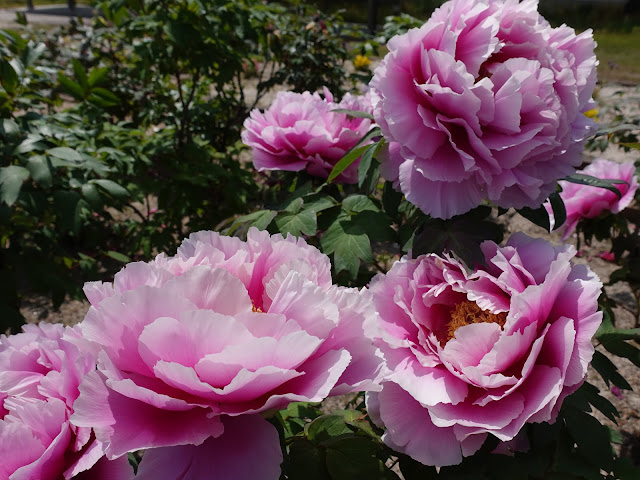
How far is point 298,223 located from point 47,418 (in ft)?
1.49

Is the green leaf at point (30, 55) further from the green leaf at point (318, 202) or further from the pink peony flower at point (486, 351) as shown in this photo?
the pink peony flower at point (486, 351)

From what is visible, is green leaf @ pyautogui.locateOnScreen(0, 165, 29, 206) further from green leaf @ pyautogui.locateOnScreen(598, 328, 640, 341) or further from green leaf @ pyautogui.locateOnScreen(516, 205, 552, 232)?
green leaf @ pyautogui.locateOnScreen(598, 328, 640, 341)

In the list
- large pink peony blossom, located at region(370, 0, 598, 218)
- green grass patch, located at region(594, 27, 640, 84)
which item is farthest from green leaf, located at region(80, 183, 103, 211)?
green grass patch, located at region(594, 27, 640, 84)

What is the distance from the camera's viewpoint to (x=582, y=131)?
0.70 metres

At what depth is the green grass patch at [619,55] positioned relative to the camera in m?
9.13

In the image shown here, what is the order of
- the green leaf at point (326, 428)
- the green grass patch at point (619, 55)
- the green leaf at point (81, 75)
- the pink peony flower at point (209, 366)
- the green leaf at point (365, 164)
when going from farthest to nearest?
the green grass patch at point (619, 55)
the green leaf at point (81, 75)
the green leaf at point (365, 164)
the green leaf at point (326, 428)
the pink peony flower at point (209, 366)

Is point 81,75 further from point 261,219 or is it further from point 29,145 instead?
point 261,219

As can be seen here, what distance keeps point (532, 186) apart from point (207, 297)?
42cm

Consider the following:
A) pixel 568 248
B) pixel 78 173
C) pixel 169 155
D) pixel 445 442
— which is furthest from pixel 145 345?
pixel 169 155

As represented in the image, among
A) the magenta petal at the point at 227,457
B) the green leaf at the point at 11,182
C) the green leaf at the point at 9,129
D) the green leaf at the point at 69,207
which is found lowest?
the green leaf at the point at 69,207

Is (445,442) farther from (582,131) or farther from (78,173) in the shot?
(78,173)

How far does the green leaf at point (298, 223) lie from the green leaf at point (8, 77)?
37.3 inches

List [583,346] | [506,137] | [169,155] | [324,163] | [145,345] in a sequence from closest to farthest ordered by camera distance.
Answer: [145,345]
[583,346]
[506,137]
[324,163]
[169,155]

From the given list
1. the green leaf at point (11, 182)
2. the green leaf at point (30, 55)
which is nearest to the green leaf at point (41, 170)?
the green leaf at point (11, 182)
